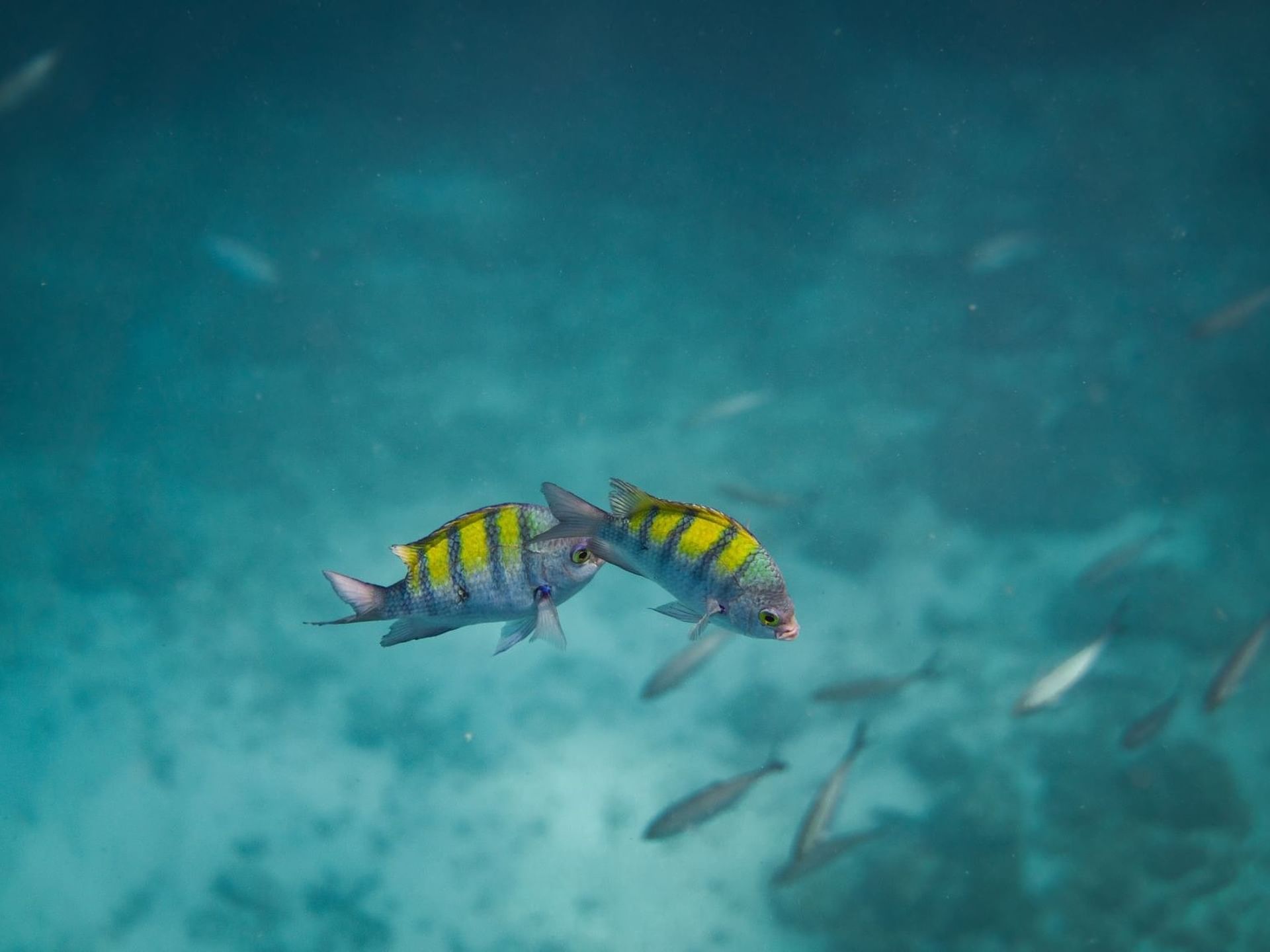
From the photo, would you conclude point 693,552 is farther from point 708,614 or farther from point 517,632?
point 517,632

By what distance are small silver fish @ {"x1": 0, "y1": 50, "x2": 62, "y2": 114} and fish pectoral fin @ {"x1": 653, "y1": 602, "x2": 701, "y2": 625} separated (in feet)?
43.5

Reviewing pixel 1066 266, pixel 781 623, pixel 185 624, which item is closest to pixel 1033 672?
pixel 1066 266

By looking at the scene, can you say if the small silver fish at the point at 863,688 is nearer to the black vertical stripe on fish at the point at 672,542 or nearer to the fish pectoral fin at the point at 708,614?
the fish pectoral fin at the point at 708,614

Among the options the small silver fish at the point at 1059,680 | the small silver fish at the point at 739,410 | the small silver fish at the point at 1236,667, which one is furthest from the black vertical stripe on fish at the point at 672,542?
the small silver fish at the point at 739,410

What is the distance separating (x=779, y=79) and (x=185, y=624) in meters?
15.5

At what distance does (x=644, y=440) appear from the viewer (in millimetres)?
14180

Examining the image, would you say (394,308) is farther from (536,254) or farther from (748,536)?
(748,536)

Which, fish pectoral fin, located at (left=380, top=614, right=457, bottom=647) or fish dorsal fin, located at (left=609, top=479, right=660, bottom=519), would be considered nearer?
fish dorsal fin, located at (left=609, top=479, right=660, bottom=519)

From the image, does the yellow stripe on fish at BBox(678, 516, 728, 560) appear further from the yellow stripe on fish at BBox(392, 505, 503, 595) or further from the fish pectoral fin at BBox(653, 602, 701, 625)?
the yellow stripe on fish at BBox(392, 505, 503, 595)

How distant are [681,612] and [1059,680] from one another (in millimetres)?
8098

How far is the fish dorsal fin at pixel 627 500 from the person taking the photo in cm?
275

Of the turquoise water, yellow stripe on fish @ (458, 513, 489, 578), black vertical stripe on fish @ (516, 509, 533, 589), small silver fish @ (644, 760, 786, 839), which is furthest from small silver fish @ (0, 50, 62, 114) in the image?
small silver fish @ (644, 760, 786, 839)

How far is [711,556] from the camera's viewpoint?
2.69m

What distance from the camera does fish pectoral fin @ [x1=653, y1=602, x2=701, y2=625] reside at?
2834 millimetres
